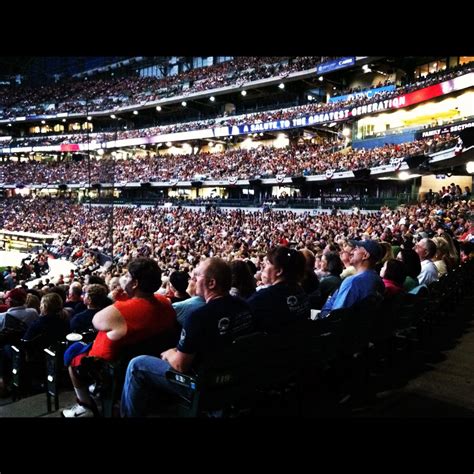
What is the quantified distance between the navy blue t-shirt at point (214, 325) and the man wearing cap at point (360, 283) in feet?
4.91

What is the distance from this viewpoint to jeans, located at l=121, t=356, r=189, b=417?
301cm

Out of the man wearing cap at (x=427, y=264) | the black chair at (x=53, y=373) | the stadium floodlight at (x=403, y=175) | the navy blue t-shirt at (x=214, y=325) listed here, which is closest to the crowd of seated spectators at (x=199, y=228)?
the man wearing cap at (x=427, y=264)

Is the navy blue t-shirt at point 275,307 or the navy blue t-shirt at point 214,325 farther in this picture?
the navy blue t-shirt at point 275,307

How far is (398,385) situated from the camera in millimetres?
4266

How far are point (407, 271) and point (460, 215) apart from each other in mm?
11529

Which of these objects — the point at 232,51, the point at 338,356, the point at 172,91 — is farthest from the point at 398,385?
the point at 172,91

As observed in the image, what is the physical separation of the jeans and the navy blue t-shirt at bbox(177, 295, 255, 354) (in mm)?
273

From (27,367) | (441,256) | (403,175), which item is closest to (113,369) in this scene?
(27,367)

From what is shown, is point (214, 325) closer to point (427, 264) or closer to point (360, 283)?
point (360, 283)

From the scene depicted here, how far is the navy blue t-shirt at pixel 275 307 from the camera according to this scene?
11.5ft

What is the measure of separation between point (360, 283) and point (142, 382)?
2288 mm

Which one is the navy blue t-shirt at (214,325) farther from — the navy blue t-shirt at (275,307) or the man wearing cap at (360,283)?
the man wearing cap at (360,283)

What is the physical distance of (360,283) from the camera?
4.37 m

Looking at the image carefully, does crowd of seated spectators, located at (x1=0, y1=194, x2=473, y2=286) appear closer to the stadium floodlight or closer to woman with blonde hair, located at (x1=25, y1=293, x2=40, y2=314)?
the stadium floodlight
